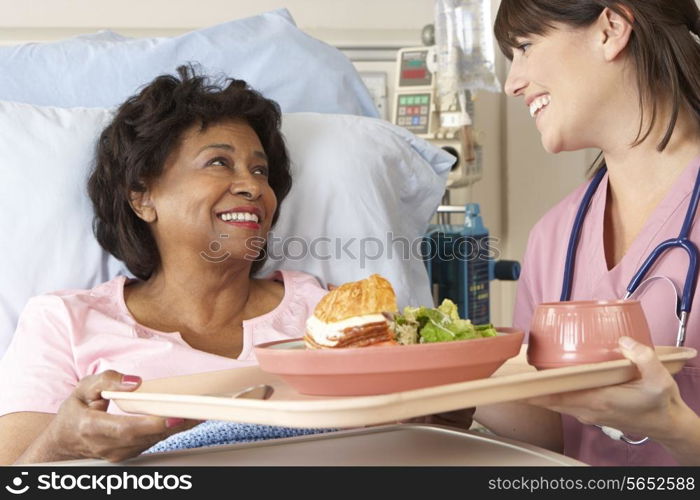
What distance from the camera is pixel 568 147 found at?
1565 mm

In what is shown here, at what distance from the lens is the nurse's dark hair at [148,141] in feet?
5.84

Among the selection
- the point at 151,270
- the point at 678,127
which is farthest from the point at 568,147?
the point at 151,270

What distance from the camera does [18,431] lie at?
4.85 feet

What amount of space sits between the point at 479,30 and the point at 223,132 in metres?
1.33

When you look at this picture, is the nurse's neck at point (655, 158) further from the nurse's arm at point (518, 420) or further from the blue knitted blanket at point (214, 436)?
the blue knitted blanket at point (214, 436)

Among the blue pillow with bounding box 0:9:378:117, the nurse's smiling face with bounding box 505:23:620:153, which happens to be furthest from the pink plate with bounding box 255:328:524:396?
the blue pillow with bounding box 0:9:378:117

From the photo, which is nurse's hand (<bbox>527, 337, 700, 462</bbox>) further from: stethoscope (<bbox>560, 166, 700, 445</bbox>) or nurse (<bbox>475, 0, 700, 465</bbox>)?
nurse (<bbox>475, 0, 700, 465</bbox>)

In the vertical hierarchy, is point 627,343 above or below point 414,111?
below

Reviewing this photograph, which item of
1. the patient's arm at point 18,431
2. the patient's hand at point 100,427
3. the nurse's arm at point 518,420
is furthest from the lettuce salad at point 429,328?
the patient's arm at point 18,431

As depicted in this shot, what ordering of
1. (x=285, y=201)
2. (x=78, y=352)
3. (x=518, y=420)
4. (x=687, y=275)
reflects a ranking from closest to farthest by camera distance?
1. (x=687, y=275)
2. (x=518, y=420)
3. (x=78, y=352)
4. (x=285, y=201)

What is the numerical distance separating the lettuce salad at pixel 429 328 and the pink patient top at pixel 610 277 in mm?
512

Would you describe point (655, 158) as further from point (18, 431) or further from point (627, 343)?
point (18, 431)

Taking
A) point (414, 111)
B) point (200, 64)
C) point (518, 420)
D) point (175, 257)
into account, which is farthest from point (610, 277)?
point (414, 111)

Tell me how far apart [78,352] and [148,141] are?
1.42ft
